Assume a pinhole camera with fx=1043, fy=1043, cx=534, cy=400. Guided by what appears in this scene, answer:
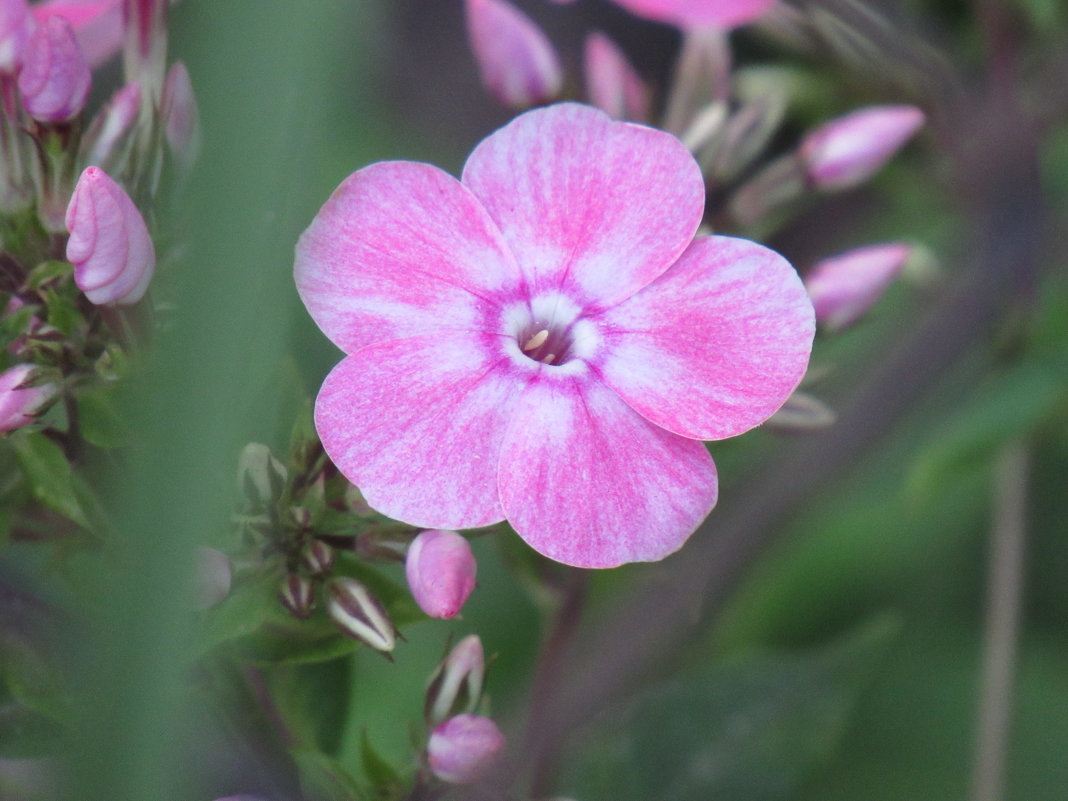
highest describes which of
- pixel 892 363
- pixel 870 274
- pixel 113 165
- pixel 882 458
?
pixel 113 165

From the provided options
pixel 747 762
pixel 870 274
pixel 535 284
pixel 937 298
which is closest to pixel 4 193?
pixel 535 284

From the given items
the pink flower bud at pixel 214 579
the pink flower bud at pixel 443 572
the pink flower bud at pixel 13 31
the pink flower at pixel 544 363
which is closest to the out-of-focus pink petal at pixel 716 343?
the pink flower at pixel 544 363

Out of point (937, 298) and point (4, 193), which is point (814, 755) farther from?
point (4, 193)

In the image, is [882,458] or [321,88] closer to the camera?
[321,88]

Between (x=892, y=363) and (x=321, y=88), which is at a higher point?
(x=321, y=88)

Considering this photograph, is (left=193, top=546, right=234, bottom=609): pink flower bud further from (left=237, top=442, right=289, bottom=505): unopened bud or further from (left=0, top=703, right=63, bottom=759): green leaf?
(left=0, top=703, right=63, bottom=759): green leaf

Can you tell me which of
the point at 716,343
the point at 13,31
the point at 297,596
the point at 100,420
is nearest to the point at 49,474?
the point at 100,420

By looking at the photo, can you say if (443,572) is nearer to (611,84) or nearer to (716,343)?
(716,343)
